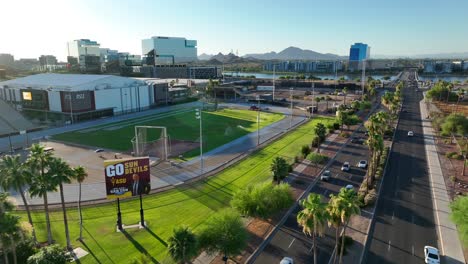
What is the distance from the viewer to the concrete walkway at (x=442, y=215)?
36062 mm

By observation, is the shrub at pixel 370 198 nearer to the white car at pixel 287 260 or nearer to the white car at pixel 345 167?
the white car at pixel 345 167

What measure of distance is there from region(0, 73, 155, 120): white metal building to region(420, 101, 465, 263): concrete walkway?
10016 cm

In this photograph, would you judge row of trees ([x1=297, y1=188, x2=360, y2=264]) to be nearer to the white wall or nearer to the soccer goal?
the soccer goal

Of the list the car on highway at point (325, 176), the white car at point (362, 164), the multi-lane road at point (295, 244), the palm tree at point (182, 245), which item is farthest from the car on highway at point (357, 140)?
the palm tree at point (182, 245)

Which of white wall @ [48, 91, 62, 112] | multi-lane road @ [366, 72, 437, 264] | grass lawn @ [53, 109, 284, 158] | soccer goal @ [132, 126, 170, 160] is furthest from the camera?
white wall @ [48, 91, 62, 112]

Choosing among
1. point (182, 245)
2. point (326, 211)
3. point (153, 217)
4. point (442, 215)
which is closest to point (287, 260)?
point (326, 211)

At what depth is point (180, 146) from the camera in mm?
81062

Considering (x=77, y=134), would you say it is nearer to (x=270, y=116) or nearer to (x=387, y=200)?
(x=270, y=116)

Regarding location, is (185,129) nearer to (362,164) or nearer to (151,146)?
(151,146)

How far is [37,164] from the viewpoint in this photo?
34812 mm

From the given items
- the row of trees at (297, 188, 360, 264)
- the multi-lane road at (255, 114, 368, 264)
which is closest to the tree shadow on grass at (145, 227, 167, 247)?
the multi-lane road at (255, 114, 368, 264)

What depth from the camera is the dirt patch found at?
246 feet

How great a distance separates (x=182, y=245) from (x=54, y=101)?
102807mm

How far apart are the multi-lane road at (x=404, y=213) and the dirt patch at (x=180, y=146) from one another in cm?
4231
